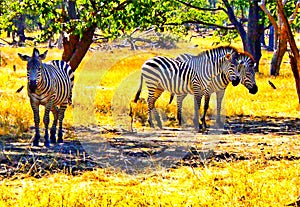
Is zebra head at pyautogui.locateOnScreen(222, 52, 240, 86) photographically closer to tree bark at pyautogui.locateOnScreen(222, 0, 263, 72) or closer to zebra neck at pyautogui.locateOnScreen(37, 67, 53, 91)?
zebra neck at pyautogui.locateOnScreen(37, 67, 53, 91)

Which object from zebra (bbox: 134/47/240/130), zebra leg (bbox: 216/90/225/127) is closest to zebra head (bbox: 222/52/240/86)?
zebra (bbox: 134/47/240/130)

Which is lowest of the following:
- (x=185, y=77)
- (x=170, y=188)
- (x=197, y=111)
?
(x=170, y=188)

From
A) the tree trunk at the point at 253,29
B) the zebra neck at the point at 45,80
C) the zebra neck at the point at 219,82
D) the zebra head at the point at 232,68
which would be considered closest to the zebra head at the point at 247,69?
the zebra head at the point at 232,68

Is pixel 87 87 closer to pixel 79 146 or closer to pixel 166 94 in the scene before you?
pixel 166 94

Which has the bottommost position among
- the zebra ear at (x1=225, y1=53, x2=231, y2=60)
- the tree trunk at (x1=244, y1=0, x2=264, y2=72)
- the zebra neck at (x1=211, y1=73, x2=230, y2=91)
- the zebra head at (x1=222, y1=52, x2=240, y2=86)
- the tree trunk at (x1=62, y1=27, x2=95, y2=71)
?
the zebra neck at (x1=211, y1=73, x2=230, y2=91)

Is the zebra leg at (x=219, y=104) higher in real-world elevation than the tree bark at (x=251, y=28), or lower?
lower

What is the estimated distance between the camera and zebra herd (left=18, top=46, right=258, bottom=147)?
12016 millimetres

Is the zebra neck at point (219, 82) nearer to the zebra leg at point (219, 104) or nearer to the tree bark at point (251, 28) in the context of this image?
the zebra leg at point (219, 104)

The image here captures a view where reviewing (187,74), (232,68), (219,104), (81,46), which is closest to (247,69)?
(232,68)

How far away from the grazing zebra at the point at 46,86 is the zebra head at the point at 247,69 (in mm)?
4136

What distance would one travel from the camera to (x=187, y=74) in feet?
49.2

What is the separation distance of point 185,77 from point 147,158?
4.88 meters

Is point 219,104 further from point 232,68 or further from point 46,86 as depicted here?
point 46,86

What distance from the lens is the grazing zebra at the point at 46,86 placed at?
10891mm
